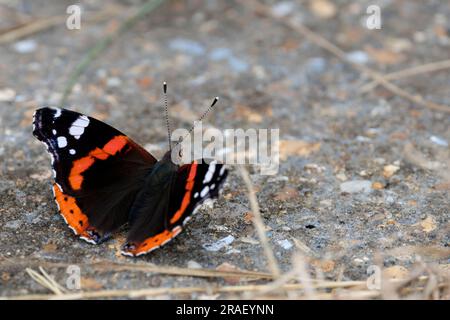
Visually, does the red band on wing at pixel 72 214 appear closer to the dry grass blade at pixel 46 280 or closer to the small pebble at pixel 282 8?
the dry grass blade at pixel 46 280

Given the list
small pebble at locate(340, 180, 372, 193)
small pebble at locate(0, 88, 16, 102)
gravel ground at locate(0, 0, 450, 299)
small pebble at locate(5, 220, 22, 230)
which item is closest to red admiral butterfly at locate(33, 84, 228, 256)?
gravel ground at locate(0, 0, 450, 299)

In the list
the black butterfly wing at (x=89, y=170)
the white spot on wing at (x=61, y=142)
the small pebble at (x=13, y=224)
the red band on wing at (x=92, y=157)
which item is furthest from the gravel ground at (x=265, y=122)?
the white spot on wing at (x=61, y=142)

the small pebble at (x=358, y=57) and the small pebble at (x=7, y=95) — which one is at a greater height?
the small pebble at (x=358, y=57)

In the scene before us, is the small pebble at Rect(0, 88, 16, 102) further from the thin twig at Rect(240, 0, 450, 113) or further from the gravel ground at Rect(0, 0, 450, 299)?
the thin twig at Rect(240, 0, 450, 113)

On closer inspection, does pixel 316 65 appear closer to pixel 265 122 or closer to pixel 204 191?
pixel 265 122
